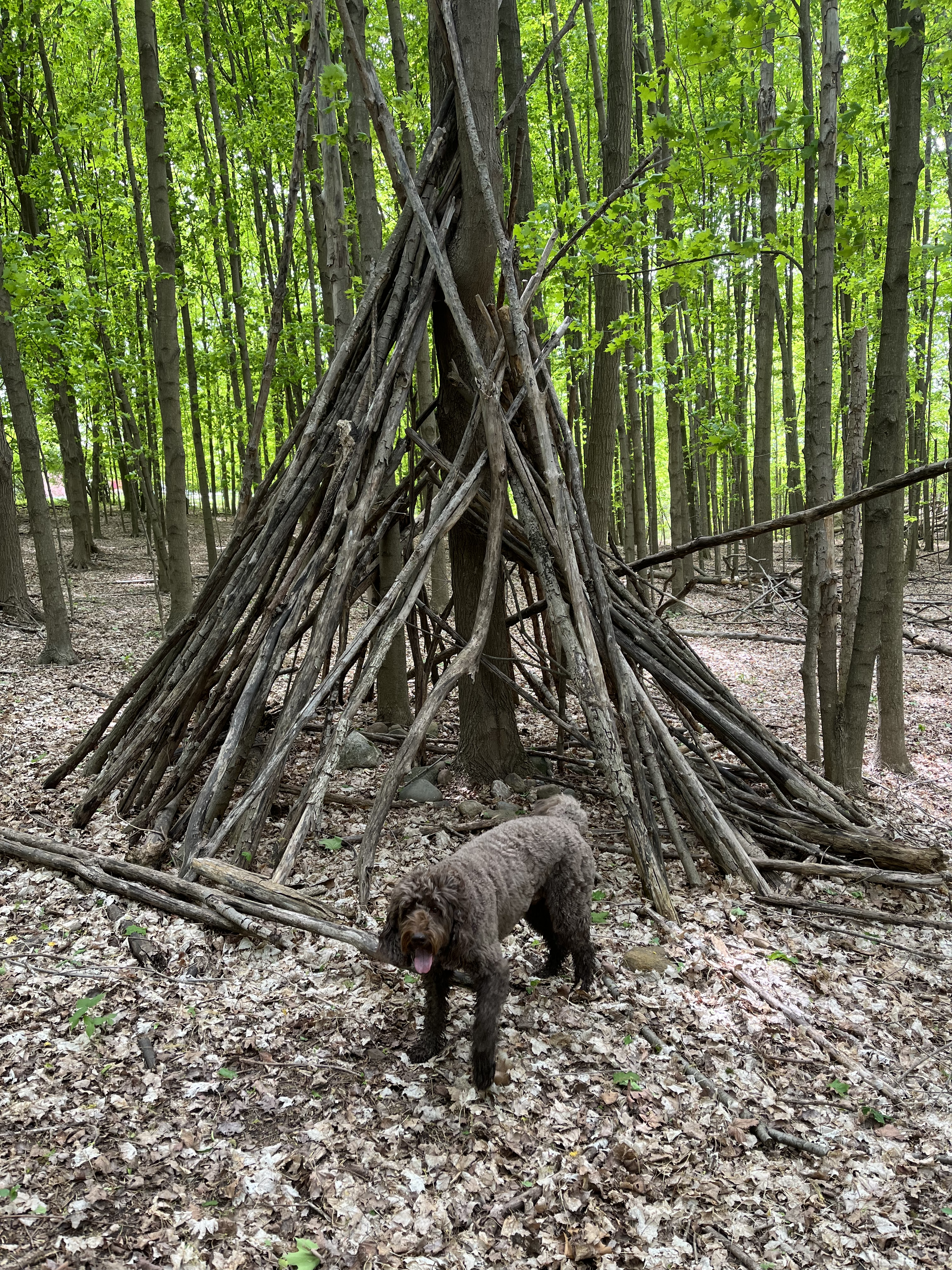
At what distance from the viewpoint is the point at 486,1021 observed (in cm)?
294

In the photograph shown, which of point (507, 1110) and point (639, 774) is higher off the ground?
point (639, 774)

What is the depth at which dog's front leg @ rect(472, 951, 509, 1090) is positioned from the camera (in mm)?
2939

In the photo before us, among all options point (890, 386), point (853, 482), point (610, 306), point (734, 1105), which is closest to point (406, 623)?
point (734, 1105)

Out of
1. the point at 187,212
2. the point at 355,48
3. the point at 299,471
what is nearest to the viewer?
the point at 355,48

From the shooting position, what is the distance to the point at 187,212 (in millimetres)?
11234

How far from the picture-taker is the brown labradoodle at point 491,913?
273 centimetres

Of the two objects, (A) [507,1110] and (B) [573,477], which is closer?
(A) [507,1110]

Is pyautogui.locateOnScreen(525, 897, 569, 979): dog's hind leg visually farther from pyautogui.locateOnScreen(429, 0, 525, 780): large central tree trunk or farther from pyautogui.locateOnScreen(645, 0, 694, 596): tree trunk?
Result: pyautogui.locateOnScreen(645, 0, 694, 596): tree trunk

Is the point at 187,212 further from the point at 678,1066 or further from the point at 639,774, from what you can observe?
the point at 678,1066

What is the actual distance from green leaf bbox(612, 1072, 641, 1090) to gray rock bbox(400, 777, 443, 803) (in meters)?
2.66

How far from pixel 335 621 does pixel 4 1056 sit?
2.73m

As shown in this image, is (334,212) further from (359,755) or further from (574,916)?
(574,916)

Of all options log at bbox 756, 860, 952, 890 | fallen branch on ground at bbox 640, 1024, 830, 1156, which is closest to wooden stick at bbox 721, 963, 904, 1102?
fallen branch on ground at bbox 640, 1024, 830, 1156

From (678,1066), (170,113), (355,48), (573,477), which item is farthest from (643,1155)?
(170,113)
